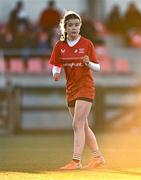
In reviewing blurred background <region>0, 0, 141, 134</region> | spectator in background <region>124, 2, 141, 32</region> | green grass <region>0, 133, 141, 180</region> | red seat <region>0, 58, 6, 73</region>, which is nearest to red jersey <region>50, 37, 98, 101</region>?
green grass <region>0, 133, 141, 180</region>

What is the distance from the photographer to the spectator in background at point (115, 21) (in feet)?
75.6

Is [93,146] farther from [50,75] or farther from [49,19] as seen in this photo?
[49,19]

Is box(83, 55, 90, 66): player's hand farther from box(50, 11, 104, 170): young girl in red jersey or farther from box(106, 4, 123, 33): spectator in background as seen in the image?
box(106, 4, 123, 33): spectator in background

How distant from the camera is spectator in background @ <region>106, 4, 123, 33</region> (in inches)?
907

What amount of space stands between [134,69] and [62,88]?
2.49 metres

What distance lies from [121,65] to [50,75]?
2.09 meters

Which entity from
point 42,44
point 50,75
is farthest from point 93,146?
point 42,44

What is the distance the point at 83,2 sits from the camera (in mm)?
25016

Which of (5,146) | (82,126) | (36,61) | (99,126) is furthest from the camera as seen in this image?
(36,61)

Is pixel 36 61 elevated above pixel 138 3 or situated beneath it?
situated beneath

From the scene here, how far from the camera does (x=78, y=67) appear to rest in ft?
29.3

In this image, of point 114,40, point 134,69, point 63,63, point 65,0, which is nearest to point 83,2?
point 65,0

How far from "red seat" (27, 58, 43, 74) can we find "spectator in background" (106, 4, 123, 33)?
10.9 feet

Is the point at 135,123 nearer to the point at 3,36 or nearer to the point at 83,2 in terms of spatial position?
the point at 3,36
